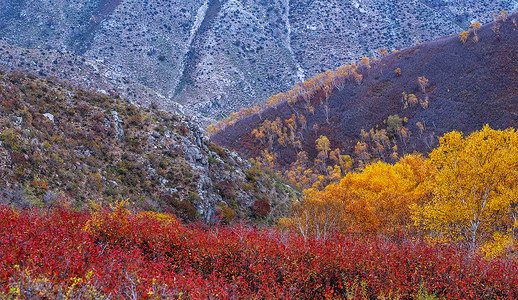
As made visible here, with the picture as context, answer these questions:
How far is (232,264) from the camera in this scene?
8922 mm

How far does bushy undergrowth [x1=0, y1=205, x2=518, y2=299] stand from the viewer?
6.32 meters

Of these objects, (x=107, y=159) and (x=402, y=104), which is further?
(x=402, y=104)

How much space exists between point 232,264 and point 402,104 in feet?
327

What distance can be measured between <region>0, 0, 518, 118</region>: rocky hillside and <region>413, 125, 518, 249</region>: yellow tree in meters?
98.7

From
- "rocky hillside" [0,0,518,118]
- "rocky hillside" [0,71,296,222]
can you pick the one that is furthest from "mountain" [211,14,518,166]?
"rocky hillside" [0,71,296,222]

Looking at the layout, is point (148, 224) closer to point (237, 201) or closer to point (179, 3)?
point (237, 201)

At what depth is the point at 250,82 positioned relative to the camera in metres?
142

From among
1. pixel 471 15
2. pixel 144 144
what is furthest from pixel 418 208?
pixel 471 15

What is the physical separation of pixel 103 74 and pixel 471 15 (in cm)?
18233

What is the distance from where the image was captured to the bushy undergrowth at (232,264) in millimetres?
6324

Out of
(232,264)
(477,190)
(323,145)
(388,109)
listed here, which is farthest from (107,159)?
(388,109)

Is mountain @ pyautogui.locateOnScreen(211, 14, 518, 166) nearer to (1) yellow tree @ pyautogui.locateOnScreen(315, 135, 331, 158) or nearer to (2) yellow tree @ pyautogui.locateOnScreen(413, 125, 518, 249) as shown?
(1) yellow tree @ pyautogui.locateOnScreen(315, 135, 331, 158)

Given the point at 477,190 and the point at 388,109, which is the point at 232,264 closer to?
the point at 477,190

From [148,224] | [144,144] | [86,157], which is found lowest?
[148,224]
